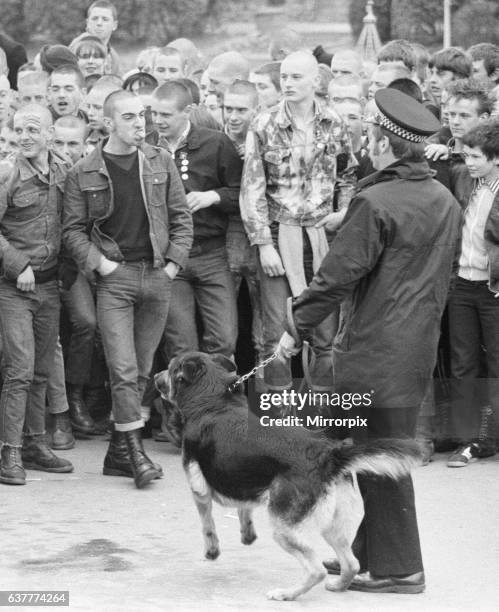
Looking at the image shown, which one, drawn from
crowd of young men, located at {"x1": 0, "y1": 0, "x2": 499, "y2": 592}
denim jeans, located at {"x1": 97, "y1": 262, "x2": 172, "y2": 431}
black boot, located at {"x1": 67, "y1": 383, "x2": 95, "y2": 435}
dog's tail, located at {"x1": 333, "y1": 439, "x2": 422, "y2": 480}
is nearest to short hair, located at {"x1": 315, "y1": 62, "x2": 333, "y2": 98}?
crowd of young men, located at {"x1": 0, "y1": 0, "x2": 499, "y2": 592}

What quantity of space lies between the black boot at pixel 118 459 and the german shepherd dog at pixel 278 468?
1.80 metres

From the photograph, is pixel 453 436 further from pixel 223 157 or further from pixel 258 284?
pixel 223 157

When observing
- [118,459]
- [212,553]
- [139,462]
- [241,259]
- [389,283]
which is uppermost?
[389,283]

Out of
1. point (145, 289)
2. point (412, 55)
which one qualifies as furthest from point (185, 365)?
point (412, 55)

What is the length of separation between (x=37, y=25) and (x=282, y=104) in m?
13.2

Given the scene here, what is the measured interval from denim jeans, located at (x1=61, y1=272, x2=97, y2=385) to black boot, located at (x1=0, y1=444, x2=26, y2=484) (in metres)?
1.14

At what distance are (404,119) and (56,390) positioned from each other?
12.2ft

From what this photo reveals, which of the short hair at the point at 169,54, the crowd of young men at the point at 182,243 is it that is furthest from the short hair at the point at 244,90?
the short hair at the point at 169,54

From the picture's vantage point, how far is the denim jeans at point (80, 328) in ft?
28.2

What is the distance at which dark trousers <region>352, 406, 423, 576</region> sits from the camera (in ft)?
19.2

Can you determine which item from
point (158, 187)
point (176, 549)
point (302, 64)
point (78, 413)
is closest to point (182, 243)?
point (158, 187)

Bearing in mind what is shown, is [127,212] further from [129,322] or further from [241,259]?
[241,259]

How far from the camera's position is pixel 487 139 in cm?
823

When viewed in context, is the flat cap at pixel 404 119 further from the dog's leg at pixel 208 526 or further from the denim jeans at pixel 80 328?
the denim jeans at pixel 80 328
